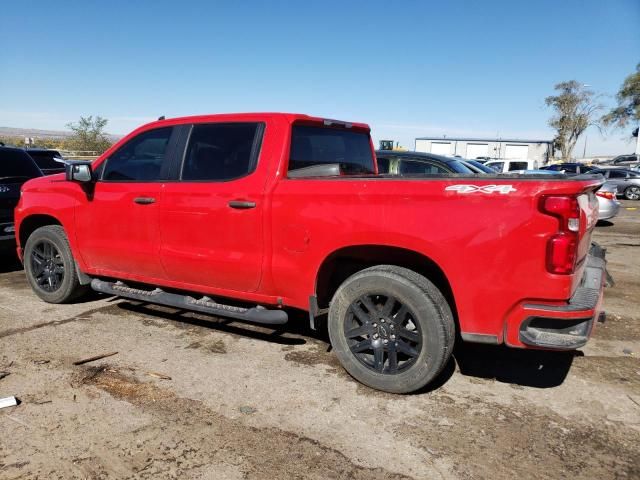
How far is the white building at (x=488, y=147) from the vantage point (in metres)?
62.1

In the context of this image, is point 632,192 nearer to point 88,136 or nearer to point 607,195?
point 607,195

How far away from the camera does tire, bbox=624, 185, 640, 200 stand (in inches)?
853

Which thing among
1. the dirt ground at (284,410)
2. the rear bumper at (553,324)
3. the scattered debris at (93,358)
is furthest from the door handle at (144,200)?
the rear bumper at (553,324)

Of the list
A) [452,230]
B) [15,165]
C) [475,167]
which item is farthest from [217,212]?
[475,167]

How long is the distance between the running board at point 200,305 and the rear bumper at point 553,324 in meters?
1.67

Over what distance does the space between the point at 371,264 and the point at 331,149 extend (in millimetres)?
1262

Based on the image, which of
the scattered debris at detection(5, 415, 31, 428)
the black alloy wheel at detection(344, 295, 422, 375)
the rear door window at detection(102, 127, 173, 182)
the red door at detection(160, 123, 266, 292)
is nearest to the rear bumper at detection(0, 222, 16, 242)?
the rear door window at detection(102, 127, 173, 182)

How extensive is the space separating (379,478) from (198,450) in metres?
0.98

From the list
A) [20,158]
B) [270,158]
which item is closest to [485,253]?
[270,158]

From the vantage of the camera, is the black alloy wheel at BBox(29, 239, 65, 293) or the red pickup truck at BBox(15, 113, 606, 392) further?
the black alloy wheel at BBox(29, 239, 65, 293)

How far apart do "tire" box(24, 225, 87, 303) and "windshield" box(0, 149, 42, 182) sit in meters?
2.29

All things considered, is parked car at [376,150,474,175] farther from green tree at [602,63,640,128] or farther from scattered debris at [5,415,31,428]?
green tree at [602,63,640,128]

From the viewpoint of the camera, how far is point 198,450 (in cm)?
277

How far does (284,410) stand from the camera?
3.23 m
